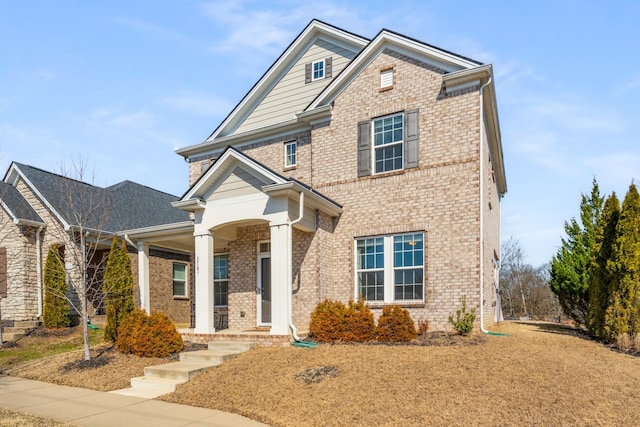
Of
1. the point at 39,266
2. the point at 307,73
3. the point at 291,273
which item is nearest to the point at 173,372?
the point at 291,273

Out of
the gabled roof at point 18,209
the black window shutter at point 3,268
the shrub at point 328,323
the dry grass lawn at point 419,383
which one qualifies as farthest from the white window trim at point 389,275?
the black window shutter at point 3,268

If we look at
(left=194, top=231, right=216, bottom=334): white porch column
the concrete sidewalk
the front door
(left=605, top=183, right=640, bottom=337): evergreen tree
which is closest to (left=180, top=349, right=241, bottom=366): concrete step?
(left=194, top=231, right=216, bottom=334): white porch column

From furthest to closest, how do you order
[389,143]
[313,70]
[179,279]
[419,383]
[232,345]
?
[179,279] < [313,70] < [389,143] < [232,345] < [419,383]

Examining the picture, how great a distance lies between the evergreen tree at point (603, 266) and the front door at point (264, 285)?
28.1 feet

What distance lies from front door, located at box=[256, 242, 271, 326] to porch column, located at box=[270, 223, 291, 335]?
2374 mm

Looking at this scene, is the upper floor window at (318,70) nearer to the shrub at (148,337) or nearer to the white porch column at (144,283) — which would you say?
the white porch column at (144,283)

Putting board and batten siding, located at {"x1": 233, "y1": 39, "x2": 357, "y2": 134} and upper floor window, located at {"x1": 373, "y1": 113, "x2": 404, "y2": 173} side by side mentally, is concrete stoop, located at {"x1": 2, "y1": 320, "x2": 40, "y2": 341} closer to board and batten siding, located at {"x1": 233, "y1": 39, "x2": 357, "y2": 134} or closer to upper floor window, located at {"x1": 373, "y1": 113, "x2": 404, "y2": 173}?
board and batten siding, located at {"x1": 233, "y1": 39, "x2": 357, "y2": 134}

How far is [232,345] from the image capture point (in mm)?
10125

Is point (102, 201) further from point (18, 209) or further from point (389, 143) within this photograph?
point (389, 143)

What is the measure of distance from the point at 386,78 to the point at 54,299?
13.5 m

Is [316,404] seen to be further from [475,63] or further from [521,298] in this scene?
[521,298]

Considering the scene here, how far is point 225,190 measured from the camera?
37.3 feet

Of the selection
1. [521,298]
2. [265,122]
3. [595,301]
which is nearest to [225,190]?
[265,122]

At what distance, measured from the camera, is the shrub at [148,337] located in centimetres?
998
